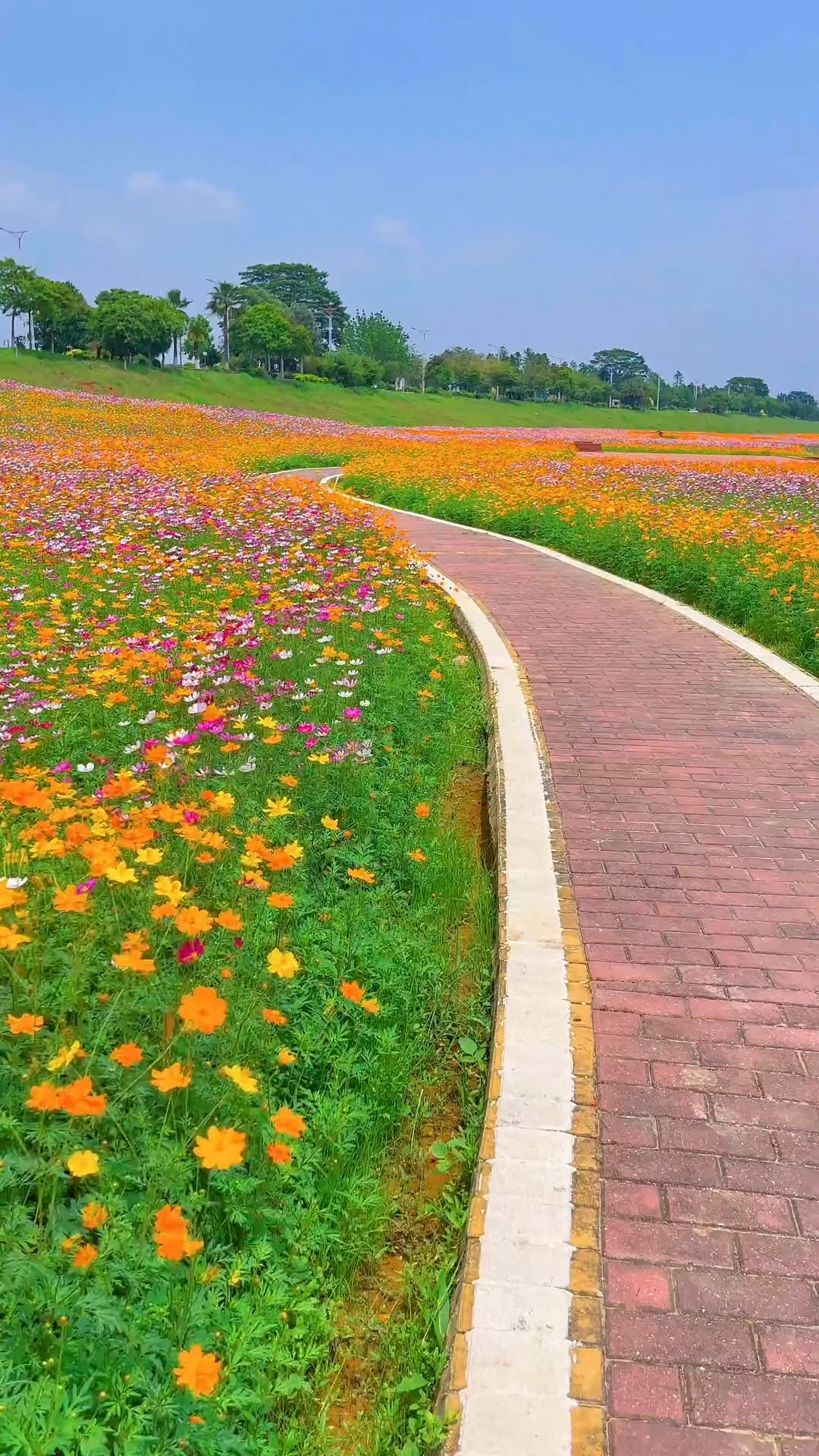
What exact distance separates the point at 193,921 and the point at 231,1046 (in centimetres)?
37

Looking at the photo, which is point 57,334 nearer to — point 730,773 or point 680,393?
point 730,773

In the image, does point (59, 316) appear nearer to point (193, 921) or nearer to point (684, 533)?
point (684, 533)

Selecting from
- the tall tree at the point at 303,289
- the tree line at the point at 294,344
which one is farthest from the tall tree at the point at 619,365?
the tall tree at the point at 303,289

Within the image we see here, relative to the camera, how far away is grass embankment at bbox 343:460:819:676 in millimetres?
8758

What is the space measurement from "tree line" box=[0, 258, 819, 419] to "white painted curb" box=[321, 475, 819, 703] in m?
48.4

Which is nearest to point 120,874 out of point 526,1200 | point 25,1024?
point 25,1024

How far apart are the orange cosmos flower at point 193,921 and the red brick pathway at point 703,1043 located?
1.26 metres

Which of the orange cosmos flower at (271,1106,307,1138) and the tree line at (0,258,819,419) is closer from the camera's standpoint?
the orange cosmos flower at (271,1106,307,1138)

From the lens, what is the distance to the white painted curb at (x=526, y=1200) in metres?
2.03

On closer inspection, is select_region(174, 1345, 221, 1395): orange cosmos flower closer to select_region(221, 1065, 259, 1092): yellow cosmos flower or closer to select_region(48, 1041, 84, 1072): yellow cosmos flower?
select_region(221, 1065, 259, 1092): yellow cosmos flower

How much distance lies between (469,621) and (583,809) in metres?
3.77

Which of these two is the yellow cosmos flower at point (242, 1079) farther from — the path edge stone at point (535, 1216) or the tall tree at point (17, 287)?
the tall tree at point (17, 287)

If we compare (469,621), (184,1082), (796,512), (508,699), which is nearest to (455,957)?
(184,1082)

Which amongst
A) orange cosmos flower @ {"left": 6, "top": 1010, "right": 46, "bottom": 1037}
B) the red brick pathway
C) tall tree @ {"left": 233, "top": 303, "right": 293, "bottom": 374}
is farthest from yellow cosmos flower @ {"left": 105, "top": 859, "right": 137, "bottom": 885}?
tall tree @ {"left": 233, "top": 303, "right": 293, "bottom": 374}
